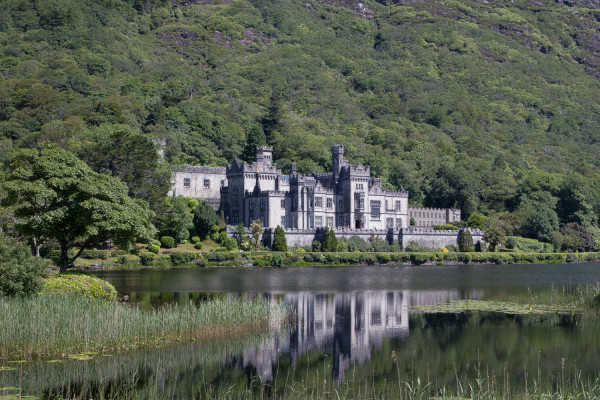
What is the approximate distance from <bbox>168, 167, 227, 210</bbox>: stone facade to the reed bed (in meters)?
73.3

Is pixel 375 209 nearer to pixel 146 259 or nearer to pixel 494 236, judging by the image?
pixel 494 236

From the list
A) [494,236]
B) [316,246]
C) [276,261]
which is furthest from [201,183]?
[494,236]

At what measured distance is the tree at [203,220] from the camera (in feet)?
295

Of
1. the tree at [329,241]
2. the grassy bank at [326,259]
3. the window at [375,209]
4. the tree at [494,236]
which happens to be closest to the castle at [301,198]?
the window at [375,209]

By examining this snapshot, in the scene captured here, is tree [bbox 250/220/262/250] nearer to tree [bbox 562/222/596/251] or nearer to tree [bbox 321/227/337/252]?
tree [bbox 321/227/337/252]

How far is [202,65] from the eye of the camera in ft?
637

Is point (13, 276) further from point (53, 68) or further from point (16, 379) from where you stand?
point (53, 68)

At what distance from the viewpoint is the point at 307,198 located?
330 feet

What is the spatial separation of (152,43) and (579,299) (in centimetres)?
16786

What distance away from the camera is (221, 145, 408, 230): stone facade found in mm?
99250

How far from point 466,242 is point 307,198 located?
20.4 meters

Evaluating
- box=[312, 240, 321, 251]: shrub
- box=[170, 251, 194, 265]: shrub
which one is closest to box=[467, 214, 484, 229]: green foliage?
box=[312, 240, 321, 251]: shrub

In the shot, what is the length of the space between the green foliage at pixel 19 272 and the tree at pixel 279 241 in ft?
188

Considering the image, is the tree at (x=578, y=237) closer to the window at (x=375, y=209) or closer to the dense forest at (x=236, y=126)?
the dense forest at (x=236, y=126)
